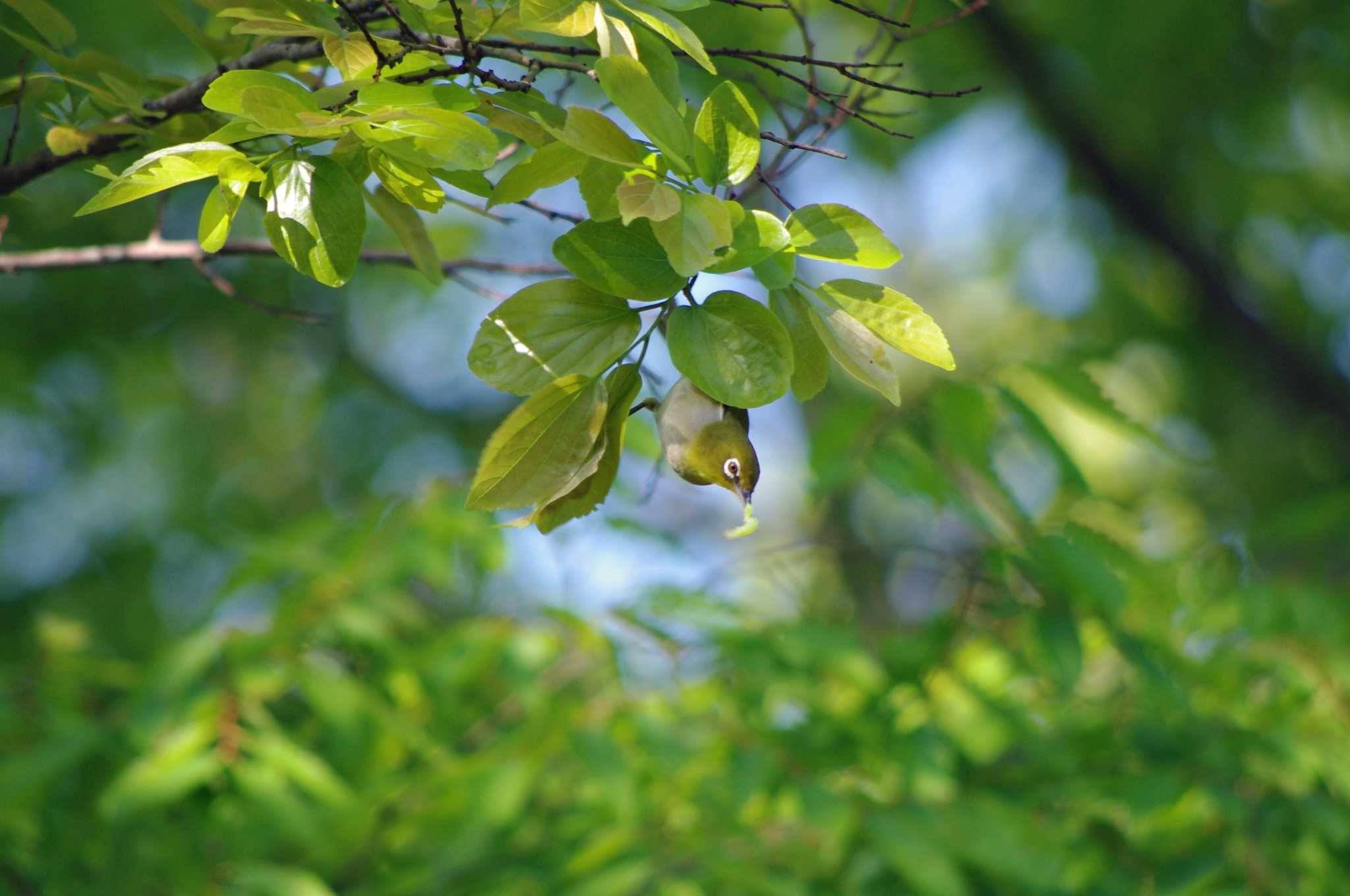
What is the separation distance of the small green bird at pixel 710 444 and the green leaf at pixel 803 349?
6 cm

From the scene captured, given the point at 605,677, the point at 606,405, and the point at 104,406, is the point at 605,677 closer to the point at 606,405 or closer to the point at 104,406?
the point at 606,405

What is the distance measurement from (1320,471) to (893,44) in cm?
460

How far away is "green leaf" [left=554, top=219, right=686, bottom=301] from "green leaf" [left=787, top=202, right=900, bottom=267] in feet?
0.33

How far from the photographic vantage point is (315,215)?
34.7 inches

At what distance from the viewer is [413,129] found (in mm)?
795

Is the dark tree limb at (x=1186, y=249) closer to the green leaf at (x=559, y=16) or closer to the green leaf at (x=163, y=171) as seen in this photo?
the green leaf at (x=559, y=16)

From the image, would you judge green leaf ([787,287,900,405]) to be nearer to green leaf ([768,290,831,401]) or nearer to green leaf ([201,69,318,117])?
green leaf ([768,290,831,401])

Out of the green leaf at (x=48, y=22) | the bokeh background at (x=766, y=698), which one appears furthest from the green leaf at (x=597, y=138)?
the bokeh background at (x=766, y=698)

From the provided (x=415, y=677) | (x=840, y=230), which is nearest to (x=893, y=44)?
(x=840, y=230)

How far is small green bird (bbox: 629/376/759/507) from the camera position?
84 centimetres

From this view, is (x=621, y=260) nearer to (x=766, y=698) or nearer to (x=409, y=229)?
(x=409, y=229)

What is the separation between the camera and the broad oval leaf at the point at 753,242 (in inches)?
31.1

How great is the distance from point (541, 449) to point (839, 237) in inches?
11.6

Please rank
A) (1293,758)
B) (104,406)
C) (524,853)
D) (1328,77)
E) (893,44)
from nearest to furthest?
(893,44) → (1293,758) → (524,853) → (1328,77) → (104,406)
